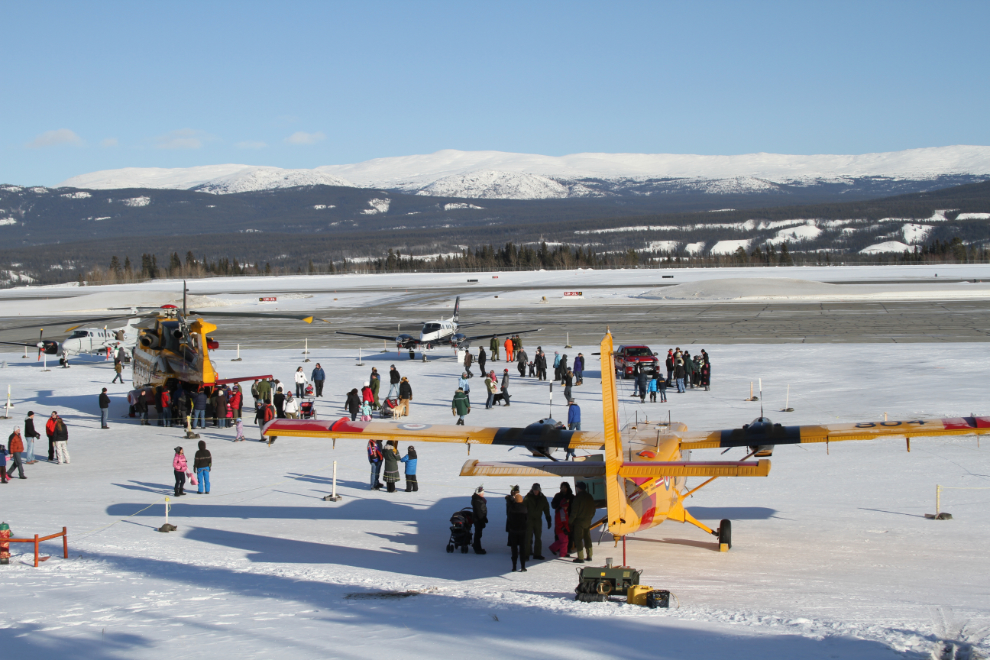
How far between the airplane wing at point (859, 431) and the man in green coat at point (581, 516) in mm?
2560

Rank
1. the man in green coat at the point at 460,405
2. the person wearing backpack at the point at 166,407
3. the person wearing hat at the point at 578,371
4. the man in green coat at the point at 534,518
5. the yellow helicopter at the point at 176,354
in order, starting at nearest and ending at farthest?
the man in green coat at the point at 534,518, the man in green coat at the point at 460,405, the yellow helicopter at the point at 176,354, the person wearing backpack at the point at 166,407, the person wearing hat at the point at 578,371

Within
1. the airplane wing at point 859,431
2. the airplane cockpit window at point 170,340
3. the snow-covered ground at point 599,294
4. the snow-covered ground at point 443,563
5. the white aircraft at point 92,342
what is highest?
the snow-covered ground at point 599,294

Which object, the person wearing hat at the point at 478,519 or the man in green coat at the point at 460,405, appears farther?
the man in green coat at the point at 460,405

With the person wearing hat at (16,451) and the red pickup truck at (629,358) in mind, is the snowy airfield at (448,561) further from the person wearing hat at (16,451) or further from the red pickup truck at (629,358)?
the red pickup truck at (629,358)

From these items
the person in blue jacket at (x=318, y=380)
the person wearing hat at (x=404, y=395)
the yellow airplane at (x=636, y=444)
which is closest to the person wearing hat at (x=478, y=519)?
the yellow airplane at (x=636, y=444)

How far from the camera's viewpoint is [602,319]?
53781 mm

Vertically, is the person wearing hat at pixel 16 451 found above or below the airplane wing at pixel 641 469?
below

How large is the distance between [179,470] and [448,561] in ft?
22.4

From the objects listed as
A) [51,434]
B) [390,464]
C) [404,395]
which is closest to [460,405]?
[404,395]

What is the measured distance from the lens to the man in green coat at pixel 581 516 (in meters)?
11.9

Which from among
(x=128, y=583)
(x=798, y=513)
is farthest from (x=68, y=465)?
(x=798, y=513)

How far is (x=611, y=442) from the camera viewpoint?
35.6ft

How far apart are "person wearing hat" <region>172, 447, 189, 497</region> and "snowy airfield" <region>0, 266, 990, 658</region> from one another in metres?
0.63

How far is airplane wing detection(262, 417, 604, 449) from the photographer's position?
514 inches
